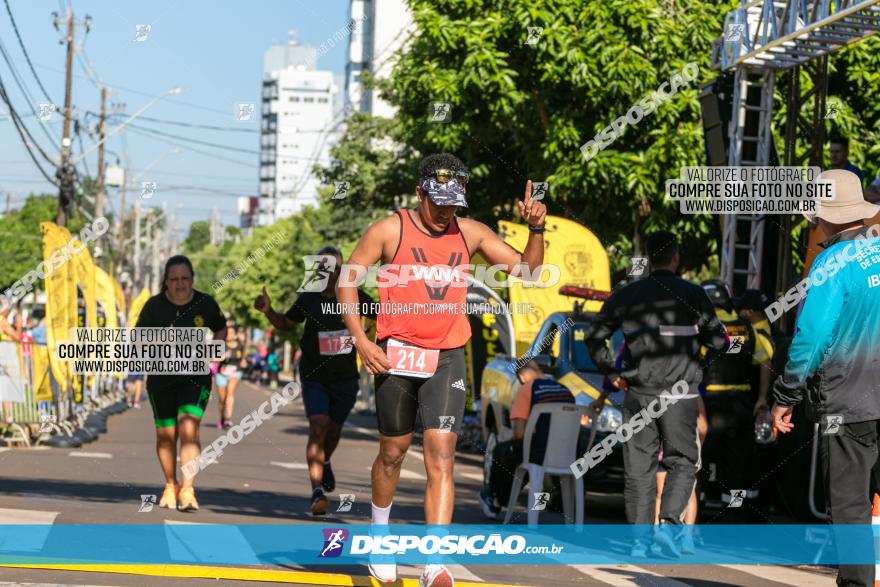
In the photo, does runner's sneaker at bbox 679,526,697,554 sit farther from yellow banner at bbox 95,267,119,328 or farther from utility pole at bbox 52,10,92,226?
utility pole at bbox 52,10,92,226

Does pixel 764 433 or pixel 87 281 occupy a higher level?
pixel 87 281

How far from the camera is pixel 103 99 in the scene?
178 feet

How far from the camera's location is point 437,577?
251 inches

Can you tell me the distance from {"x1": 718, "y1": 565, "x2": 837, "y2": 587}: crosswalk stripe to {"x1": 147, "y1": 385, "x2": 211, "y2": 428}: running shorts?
4314 mm

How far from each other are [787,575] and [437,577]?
10.4 feet

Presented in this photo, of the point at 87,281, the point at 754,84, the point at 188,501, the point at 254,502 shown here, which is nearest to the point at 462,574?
the point at 188,501

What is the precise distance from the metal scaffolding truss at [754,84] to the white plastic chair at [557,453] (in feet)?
16.1

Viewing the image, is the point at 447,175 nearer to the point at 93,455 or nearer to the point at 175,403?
the point at 175,403

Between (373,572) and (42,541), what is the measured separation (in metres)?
2.27

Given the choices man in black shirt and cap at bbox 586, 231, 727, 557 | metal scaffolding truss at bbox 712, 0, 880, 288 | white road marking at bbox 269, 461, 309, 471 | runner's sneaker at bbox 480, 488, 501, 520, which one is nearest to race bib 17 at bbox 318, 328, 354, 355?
runner's sneaker at bbox 480, 488, 501, 520

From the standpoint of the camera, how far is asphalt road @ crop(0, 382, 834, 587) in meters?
7.38

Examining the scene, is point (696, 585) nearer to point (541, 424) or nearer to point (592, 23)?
point (541, 424)

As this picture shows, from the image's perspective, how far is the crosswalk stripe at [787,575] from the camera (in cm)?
841

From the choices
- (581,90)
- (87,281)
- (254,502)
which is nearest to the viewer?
(254,502)
